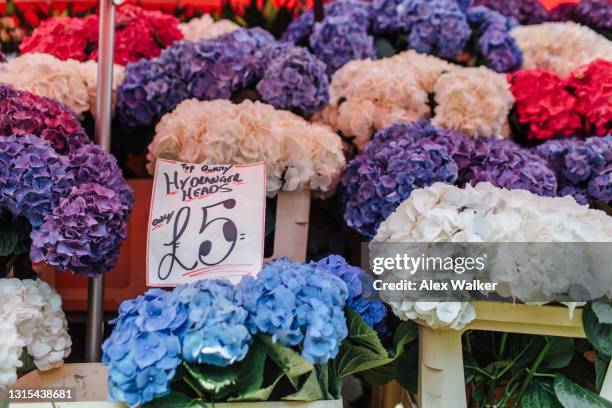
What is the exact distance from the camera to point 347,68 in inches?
67.8

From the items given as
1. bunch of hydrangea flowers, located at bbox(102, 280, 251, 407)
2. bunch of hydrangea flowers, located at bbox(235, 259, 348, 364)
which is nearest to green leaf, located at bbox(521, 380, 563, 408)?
bunch of hydrangea flowers, located at bbox(235, 259, 348, 364)

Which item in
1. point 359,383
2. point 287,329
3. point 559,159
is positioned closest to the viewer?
point 287,329

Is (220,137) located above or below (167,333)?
above

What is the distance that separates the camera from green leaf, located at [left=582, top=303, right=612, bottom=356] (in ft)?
2.94

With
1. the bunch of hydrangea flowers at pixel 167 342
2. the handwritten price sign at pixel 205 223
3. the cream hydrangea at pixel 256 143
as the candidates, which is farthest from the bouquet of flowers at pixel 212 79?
the bunch of hydrangea flowers at pixel 167 342

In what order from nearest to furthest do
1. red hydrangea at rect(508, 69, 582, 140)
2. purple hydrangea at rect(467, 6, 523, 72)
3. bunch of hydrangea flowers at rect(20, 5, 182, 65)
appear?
red hydrangea at rect(508, 69, 582, 140)
bunch of hydrangea flowers at rect(20, 5, 182, 65)
purple hydrangea at rect(467, 6, 523, 72)

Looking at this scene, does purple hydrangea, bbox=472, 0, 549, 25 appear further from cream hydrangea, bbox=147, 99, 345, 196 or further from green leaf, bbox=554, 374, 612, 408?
green leaf, bbox=554, 374, 612, 408

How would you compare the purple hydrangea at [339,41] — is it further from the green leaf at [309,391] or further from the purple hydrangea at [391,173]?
the green leaf at [309,391]

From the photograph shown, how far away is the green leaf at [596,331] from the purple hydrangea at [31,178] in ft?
2.75

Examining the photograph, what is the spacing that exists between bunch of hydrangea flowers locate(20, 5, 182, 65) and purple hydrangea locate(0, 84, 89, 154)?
0.61 metres

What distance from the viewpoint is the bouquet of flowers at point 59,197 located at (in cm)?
105

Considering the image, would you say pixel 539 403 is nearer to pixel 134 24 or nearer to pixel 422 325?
pixel 422 325

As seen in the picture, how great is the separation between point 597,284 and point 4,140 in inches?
37.0

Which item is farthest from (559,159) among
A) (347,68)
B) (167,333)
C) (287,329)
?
(167,333)
